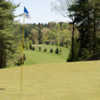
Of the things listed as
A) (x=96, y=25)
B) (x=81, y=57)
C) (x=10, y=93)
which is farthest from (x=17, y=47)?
(x=10, y=93)

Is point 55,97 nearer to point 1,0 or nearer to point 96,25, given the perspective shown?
point 1,0

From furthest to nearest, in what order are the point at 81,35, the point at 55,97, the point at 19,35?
the point at 81,35, the point at 19,35, the point at 55,97

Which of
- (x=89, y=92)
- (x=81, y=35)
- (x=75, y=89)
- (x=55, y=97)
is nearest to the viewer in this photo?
(x=55, y=97)

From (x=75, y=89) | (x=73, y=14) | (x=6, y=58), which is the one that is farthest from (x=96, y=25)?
(x=75, y=89)

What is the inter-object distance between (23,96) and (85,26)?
23773 millimetres

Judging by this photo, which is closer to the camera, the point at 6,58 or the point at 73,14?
the point at 6,58

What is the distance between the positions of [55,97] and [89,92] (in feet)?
3.74

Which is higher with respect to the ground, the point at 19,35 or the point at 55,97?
the point at 19,35

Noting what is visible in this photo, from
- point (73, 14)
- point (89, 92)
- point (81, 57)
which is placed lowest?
point (81, 57)

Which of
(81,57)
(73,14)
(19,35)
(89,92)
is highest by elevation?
(73,14)

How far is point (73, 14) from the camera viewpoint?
28.9 meters

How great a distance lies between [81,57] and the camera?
1075 inches

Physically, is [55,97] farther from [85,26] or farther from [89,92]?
[85,26]

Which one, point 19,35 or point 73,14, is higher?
point 73,14
